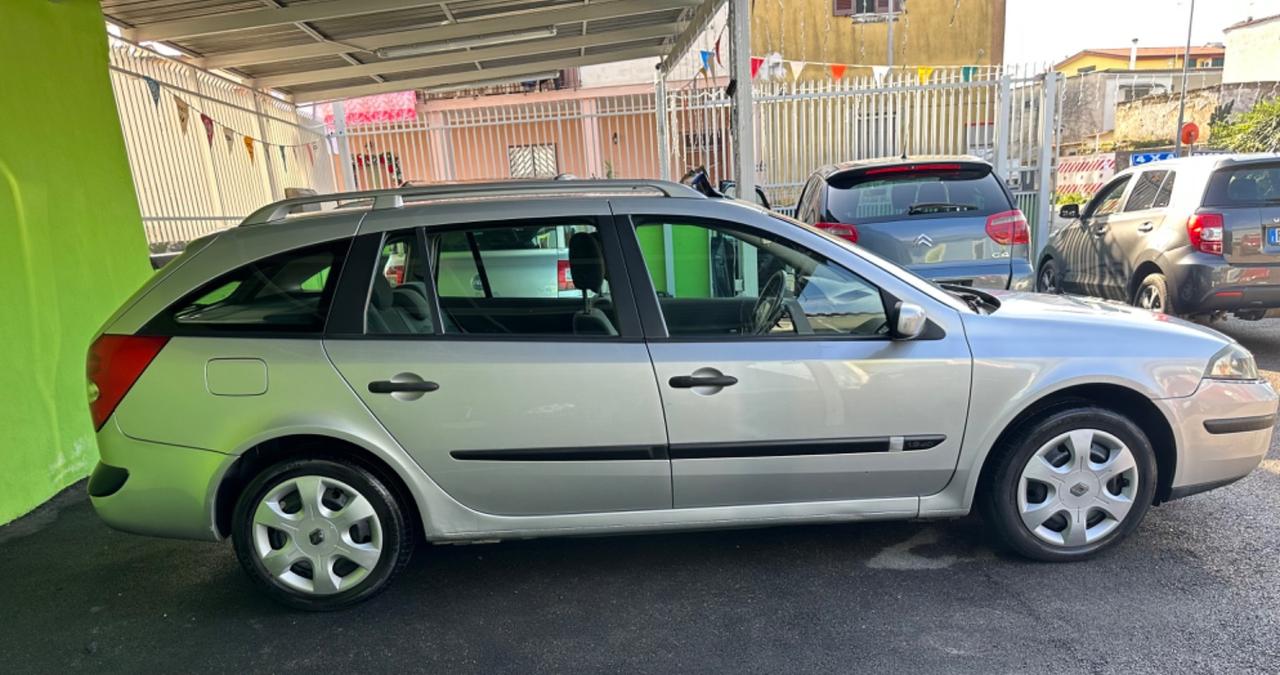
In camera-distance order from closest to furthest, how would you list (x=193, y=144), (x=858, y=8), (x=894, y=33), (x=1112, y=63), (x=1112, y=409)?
(x=1112, y=409) < (x=193, y=144) < (x=858, y=8) < (x=894, y=33) < (x=1112, y=63)

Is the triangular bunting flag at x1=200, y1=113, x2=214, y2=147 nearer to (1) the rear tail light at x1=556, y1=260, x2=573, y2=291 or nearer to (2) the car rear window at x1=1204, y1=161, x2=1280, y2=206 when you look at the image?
(1) the rear tail light at x1=556, y1=260, x2=573, y2=291

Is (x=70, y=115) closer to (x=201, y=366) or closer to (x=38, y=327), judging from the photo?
(x=38, y=327)

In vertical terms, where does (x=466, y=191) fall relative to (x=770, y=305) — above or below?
above

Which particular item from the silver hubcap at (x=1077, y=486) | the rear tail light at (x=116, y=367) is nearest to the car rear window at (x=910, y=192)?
the silver hubcap at (x=1077, y=486)

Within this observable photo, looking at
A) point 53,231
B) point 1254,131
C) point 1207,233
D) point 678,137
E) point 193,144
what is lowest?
point 1207,233

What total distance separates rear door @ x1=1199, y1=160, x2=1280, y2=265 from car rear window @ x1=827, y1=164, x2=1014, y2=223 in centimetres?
155

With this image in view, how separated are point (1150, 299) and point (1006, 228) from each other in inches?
65.8

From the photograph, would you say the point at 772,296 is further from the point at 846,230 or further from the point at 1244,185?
the point at 1244,185

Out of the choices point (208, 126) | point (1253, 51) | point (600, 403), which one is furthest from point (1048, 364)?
point (1253, 51)

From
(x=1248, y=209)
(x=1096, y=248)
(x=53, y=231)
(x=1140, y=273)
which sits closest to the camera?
(x=53, y=231)

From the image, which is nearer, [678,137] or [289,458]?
[289,458]

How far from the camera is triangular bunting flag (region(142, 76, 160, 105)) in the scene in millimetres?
5836

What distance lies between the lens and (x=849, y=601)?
9.16 ft

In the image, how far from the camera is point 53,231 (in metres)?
4.07
